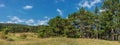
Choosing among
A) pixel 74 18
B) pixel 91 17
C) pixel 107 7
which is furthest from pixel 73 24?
pixel 107 7

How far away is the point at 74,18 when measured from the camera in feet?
232

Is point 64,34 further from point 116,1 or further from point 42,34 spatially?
point 116,1

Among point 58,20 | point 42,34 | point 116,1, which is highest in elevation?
point 116,1

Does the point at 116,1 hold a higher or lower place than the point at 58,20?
higher

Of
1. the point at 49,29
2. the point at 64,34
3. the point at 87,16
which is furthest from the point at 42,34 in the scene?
the point at 87,16

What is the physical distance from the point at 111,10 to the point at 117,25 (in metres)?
4.66

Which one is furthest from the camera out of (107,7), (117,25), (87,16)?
(87,16)

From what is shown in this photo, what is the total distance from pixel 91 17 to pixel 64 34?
9963 mm

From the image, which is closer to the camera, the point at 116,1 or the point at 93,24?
the point at 116,1

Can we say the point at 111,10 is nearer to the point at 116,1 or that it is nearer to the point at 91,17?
the point at 116,1

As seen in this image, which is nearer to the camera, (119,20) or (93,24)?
(119,20)

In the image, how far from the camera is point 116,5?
185ft

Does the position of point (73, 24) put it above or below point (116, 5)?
below

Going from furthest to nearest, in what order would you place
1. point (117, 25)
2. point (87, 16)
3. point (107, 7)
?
1. point (87, 16)
2. point (107, 7)
3. point (117, 25)
